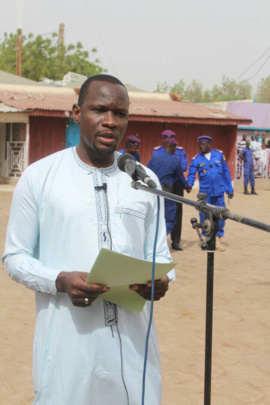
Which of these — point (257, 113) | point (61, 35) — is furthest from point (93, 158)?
point (61, 35)

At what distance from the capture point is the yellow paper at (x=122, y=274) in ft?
6.39

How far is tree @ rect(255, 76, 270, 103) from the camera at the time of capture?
2918 inches

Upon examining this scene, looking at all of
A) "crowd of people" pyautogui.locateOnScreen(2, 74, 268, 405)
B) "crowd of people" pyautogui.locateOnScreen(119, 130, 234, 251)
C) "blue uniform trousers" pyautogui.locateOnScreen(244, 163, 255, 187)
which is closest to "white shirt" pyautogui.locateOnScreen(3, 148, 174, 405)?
"crowd of people" pyautogui.locateOnScreen(2, 74, 268, 405)

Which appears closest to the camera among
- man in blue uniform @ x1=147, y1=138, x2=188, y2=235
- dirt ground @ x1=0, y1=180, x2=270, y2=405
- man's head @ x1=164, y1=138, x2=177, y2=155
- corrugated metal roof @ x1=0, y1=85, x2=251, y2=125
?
dirt ground @ x1=0, y1=180, x2=270, y2=405

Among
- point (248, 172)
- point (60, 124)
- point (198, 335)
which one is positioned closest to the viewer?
point (198, 335)

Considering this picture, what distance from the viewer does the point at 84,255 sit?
218cm

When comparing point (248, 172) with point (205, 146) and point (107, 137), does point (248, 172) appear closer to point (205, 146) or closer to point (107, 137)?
point (205, 146)

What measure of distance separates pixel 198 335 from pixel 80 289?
3.33m

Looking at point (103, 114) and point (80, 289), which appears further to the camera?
point (103, 114)

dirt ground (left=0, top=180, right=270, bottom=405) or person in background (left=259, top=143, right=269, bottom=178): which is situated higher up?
person in background (left=259, top=143, right=269, bottom=178)

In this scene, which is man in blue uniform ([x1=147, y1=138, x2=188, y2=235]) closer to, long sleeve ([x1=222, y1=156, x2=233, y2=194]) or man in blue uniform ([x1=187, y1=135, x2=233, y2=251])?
man in blue uniform ([x1=187, y1=135, x2=233, y2=251])

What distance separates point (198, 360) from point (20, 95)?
17.2 metres

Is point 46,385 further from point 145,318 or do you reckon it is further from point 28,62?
point 28,62

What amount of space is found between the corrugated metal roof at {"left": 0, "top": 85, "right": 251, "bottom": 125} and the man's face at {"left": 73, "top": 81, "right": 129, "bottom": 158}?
1602 cm
